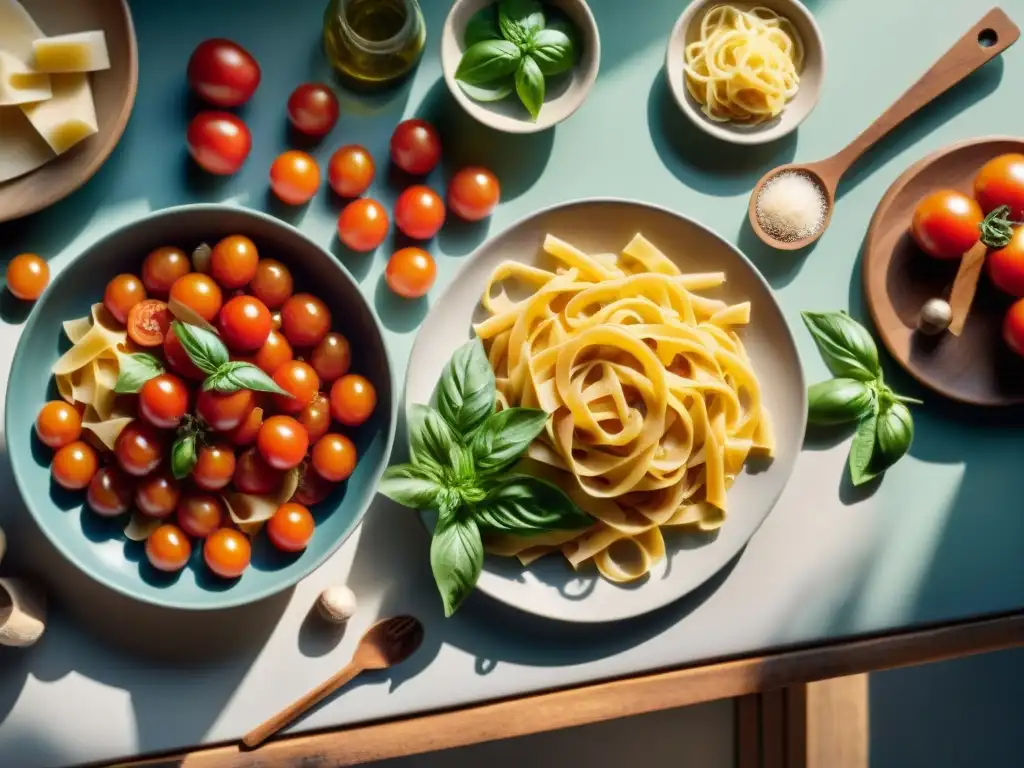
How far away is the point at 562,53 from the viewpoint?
1493 mm

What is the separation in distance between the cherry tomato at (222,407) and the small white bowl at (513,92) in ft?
1.80

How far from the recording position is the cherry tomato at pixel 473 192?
1514mm

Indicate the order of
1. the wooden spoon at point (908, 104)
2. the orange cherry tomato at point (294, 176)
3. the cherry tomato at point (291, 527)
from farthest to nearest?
the wooden spoon at point (908, 104) < the orange cherry tomato at point (294, 176) < the cherry tomato at point (291, 527)

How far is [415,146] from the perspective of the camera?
151 cm

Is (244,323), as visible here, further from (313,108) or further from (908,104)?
(908,104)

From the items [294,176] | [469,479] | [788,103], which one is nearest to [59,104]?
[294,176]

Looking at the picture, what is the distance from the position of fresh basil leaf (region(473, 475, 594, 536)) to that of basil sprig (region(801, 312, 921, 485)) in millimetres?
444

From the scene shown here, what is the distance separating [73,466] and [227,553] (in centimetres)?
24

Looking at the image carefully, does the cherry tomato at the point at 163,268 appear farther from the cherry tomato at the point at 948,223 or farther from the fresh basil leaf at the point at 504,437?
the cherry tomato at the point at 948,223

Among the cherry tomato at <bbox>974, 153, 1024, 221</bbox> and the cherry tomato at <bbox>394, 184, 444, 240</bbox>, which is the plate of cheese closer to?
the cherry tomato at <bbox>394, 184, 444, 240</bbox>

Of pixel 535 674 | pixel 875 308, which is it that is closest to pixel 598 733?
pixel 535 674

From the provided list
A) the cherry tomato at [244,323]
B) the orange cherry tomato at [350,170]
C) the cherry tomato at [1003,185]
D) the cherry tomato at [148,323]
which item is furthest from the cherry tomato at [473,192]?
the cherry tomato at [1003,185]

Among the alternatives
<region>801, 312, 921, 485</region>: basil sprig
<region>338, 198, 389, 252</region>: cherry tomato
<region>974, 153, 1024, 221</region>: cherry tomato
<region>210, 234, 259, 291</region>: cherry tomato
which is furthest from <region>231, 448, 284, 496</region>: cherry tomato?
<region>974, 153, 1024, 221</region>: cherry tomato

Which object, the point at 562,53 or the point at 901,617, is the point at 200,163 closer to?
the point at 562,53
